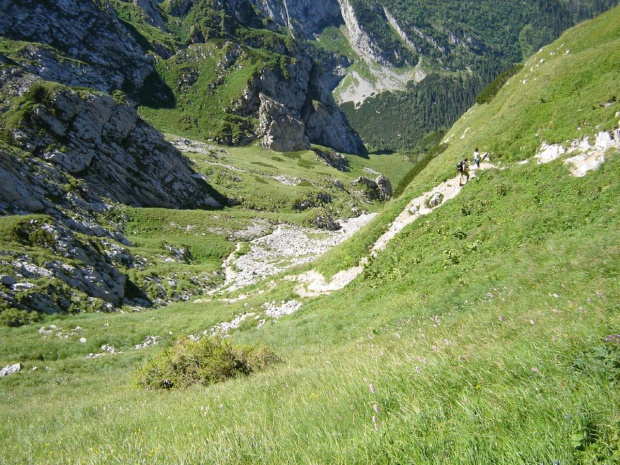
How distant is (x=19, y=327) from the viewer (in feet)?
67.5

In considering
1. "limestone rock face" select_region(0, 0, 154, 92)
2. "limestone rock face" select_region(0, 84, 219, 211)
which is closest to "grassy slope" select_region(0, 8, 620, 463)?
"limestone rock face" select_region(0, 84, 219, 211)

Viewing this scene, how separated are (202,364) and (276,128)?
526 ft

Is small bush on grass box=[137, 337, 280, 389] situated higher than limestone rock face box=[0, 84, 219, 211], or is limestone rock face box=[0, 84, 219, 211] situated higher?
limestone rock face box=[0, 84, 219, 211]

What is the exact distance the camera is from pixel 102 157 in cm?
6181

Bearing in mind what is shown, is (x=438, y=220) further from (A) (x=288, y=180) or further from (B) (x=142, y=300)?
(A) (x=288, y=180)

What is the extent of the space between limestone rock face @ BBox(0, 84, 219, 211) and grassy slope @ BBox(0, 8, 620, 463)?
36014 millimetres

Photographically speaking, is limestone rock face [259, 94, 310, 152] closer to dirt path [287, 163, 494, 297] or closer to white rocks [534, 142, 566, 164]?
dirt path [287, 163, 494, 297]

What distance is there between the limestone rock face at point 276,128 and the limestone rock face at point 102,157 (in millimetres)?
84291

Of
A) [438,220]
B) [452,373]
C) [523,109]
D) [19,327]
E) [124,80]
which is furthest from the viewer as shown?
[124,80]

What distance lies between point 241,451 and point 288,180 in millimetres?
113417

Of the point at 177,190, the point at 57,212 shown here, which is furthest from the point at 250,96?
the point at 57,212

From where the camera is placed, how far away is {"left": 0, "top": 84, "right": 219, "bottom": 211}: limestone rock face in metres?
51.2

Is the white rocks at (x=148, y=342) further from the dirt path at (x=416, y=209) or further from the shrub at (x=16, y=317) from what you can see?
the dirt path at (x=416, y=209)

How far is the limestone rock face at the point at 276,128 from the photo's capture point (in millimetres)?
159125
